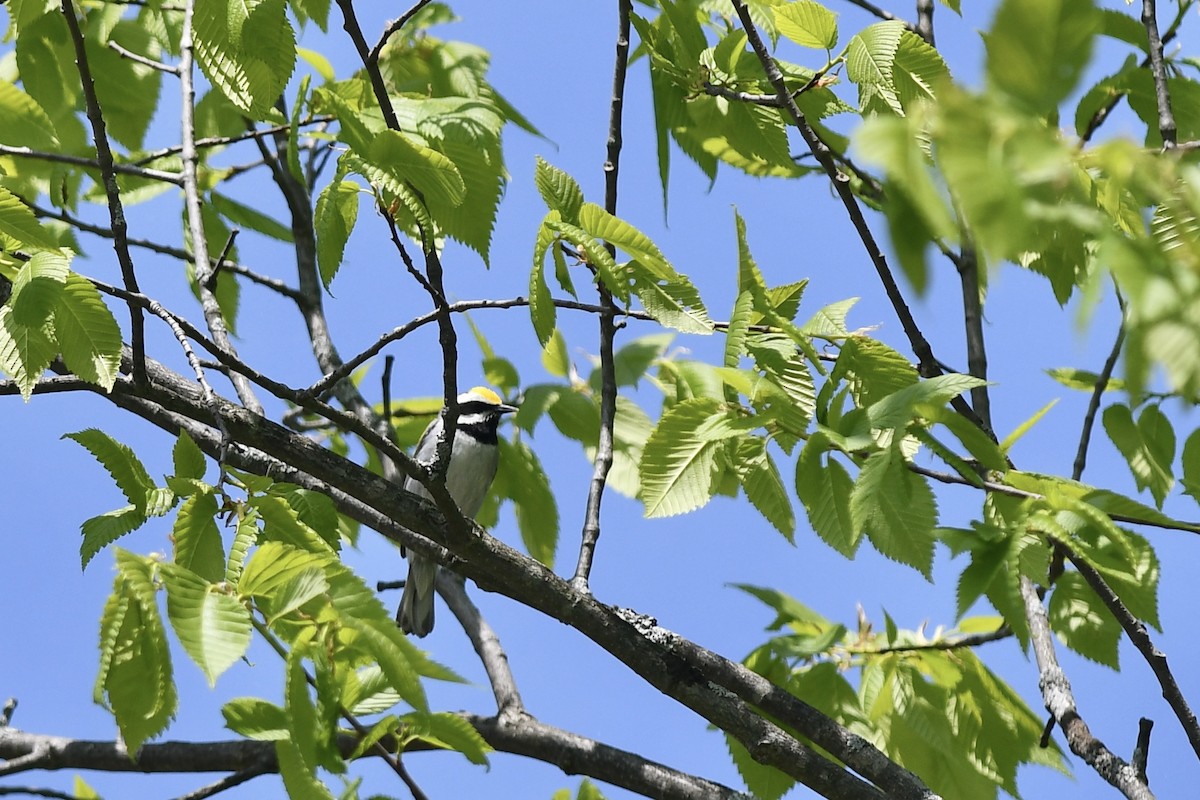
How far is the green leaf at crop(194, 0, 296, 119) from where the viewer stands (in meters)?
2.18

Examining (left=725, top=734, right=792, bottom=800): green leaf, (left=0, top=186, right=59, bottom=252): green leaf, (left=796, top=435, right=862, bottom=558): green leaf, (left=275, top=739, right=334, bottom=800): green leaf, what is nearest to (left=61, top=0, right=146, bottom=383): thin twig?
(left=0, top=186, right=59, bottom=252): green leaf

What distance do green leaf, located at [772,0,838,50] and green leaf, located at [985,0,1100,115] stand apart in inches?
64.1

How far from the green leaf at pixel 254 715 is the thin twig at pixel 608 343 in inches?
33.6

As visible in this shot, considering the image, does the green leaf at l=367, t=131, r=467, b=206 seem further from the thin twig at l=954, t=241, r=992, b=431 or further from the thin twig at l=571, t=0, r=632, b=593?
the thin twig at l=954, t=241, r=992, b=431

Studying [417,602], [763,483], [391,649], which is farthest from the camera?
[417,602]

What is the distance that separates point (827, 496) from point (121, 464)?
1.31m

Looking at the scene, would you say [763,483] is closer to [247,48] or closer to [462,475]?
[247,48]

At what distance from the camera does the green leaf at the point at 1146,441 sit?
3.05 metres

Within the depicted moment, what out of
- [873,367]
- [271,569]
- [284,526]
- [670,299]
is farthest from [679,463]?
[271,569]

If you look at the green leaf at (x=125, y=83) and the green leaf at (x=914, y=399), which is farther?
the green leaf at (x=125, y=83)

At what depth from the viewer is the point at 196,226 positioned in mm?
2635

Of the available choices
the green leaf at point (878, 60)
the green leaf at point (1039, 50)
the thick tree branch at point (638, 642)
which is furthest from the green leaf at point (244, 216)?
the green leaf at point (1039, 50)

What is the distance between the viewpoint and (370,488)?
7.59 feet

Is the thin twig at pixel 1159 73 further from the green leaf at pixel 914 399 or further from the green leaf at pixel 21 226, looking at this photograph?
the green leaf at pixel 21 226
